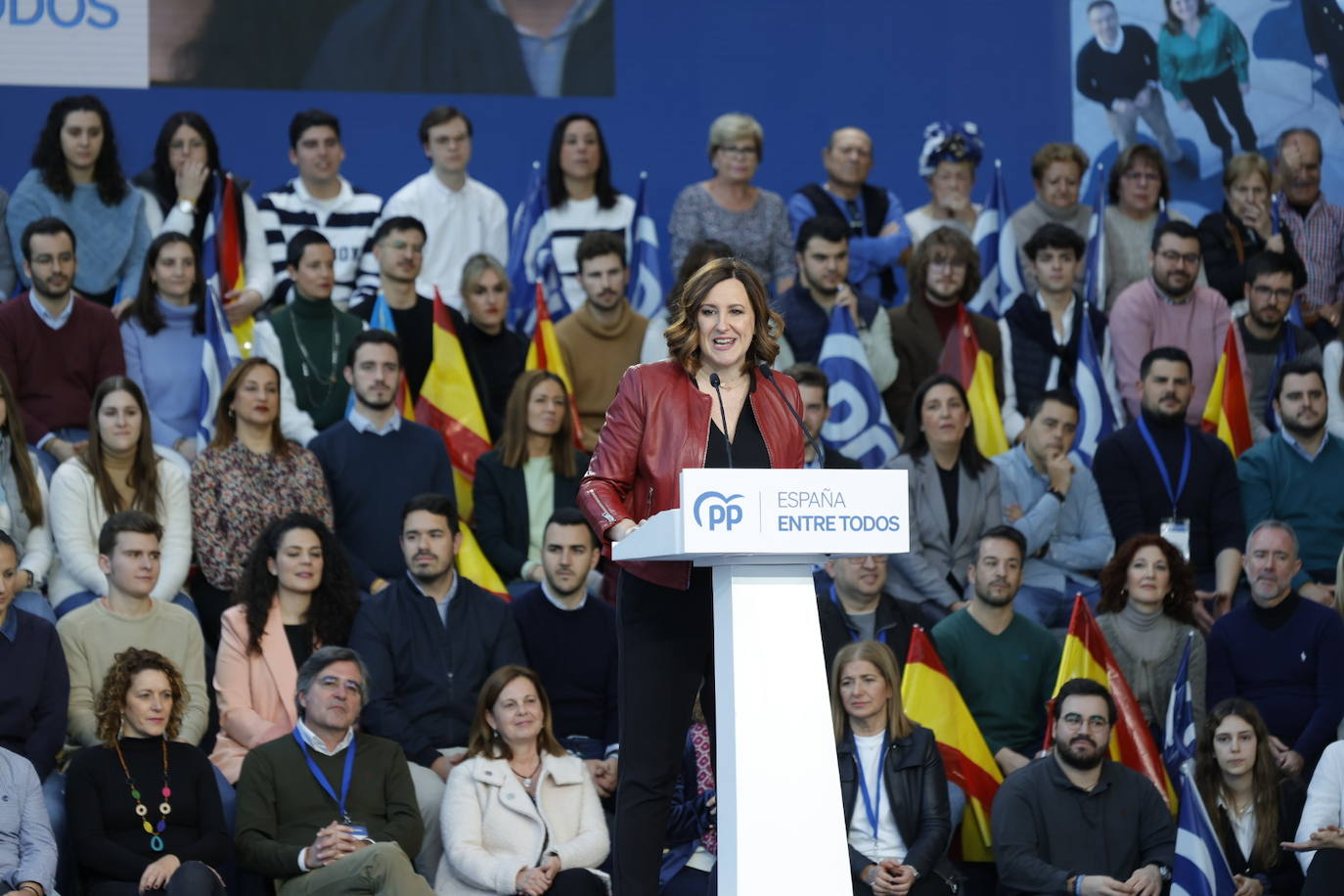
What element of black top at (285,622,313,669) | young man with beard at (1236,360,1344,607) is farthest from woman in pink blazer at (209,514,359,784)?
young man with beard at (1236,360,1344,607)

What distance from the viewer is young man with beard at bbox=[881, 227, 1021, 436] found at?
7.98 meters

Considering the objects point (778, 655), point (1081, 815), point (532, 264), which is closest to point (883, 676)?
point (1081, 815)

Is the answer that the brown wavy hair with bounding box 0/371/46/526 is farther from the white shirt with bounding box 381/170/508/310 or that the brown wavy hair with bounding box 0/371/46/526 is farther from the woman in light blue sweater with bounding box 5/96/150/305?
the white shirt with bounding box 381/170/508/310

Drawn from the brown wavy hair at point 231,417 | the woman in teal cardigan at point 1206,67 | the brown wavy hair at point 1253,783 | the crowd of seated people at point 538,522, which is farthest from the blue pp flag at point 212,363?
the woman in teal cardigan at point 1206,67

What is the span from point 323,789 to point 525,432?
5.98 ft

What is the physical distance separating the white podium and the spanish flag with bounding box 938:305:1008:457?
15.3 ft

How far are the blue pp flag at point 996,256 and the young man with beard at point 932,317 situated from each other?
0.50 metres

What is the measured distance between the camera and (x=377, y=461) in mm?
6750

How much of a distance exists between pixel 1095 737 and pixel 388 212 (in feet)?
13.2

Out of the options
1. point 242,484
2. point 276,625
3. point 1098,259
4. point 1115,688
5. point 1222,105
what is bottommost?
point 1115,688

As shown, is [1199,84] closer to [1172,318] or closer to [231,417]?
[1172,318]

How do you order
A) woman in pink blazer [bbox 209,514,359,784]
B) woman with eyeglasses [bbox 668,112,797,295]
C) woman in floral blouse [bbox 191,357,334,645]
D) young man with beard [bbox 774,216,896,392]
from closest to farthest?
woman in pink blazer [bbox 209,514,359,784], woman in floral blouse [bbox 191,357,334,645], young man with beard [bbox 774,216,896,392], woman with eyeglasses [bbox 668,112,797,295]

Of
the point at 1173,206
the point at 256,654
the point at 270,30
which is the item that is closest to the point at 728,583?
the point at 256,654

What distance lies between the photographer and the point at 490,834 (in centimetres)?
559
